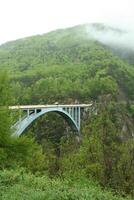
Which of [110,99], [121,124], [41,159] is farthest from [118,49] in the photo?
[41,159]

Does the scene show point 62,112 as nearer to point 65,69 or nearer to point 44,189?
point 44,189

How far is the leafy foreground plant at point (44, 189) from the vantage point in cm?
1137

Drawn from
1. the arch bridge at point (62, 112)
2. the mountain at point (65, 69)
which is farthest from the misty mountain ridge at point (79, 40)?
the arch bridge at point (62, 112)

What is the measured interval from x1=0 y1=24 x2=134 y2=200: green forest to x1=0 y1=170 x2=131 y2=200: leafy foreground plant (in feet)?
0.06

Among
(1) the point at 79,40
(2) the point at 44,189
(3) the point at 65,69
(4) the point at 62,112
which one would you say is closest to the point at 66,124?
(4) the point at 62,112

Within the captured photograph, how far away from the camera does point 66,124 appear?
208 ft

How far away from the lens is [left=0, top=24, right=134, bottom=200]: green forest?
13805 millimetres

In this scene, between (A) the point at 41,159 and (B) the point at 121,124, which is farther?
(B) the point at 121,124

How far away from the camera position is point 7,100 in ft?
74.4

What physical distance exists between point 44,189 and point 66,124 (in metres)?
50.8

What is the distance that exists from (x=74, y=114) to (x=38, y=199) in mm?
50306

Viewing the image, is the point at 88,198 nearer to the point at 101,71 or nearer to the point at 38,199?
the point at 38,199

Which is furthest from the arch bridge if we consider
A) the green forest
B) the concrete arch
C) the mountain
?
the mountain

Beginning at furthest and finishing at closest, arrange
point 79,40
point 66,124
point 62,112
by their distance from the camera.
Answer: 1. point 79,40
2. point 66,124
3. point 62,112
